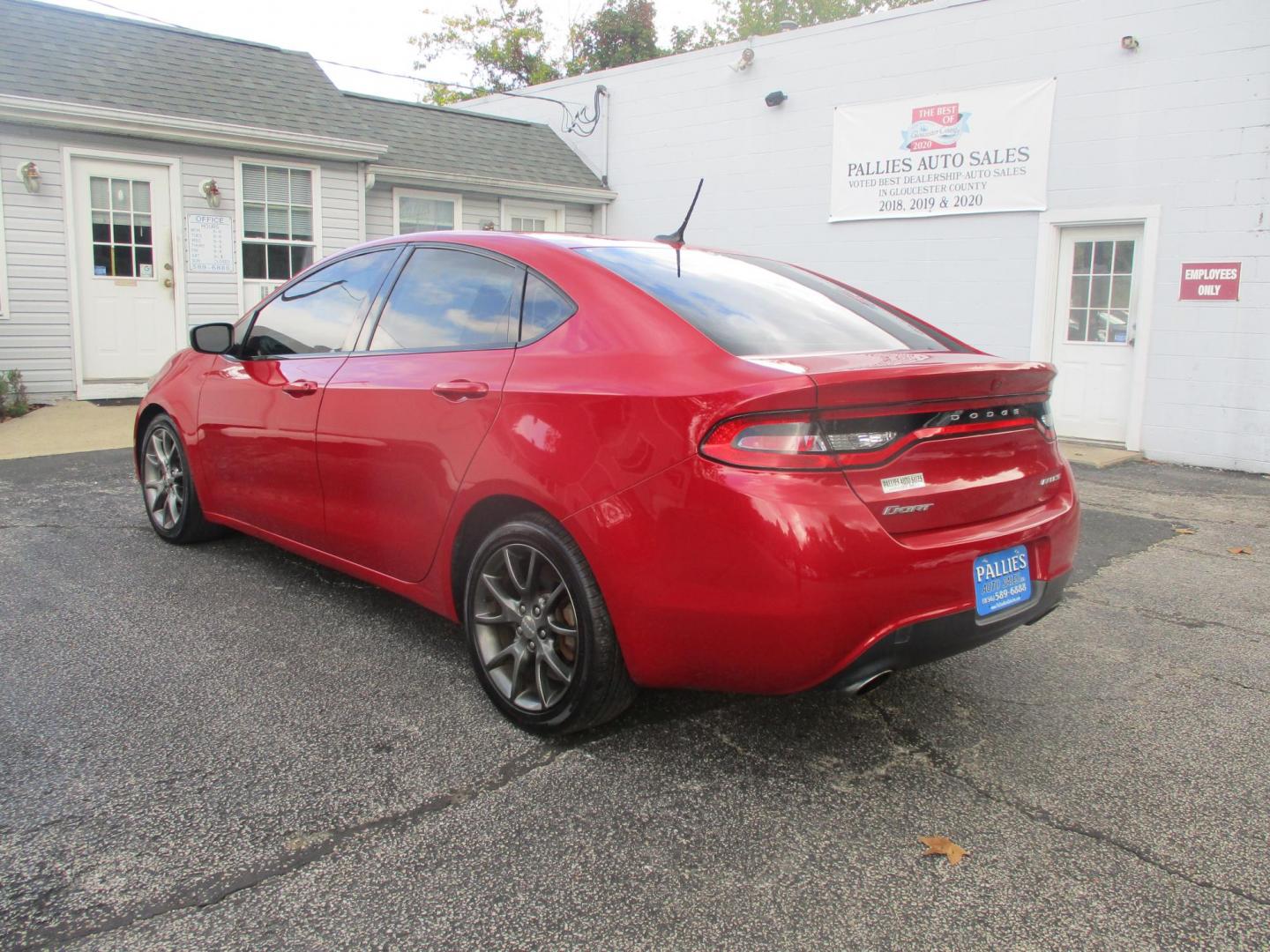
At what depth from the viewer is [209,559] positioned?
4.81m

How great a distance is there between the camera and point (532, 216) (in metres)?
15.0

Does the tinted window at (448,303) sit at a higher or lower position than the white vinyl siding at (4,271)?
lower

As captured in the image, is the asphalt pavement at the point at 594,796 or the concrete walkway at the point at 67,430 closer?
the asphalt pavement at the point at 594,796

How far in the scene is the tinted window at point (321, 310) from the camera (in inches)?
149

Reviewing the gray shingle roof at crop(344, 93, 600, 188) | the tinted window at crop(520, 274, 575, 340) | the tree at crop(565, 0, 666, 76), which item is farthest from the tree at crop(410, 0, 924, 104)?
the tinted window at crop(520, 274, 575, 340)

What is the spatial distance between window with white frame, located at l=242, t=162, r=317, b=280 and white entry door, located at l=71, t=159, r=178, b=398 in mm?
897

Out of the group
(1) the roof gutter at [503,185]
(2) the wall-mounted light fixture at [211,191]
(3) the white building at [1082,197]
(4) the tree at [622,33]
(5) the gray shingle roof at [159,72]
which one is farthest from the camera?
(4) the tree at [622,33]

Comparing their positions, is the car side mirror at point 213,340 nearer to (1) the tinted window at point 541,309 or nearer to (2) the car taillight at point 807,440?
(1) the tinted window at point 541,309

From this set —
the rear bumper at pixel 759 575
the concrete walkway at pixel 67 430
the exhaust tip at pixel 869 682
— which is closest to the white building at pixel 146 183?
the concrete walkway at pixel 67 430

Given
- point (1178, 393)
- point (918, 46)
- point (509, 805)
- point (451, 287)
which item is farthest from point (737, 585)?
point (918, 46)

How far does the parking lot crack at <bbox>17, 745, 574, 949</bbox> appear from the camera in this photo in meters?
2.04

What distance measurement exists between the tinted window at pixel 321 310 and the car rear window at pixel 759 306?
1.08 m

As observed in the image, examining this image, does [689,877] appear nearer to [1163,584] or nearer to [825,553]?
[825,553]

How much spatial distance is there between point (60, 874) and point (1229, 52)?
10365 mm
